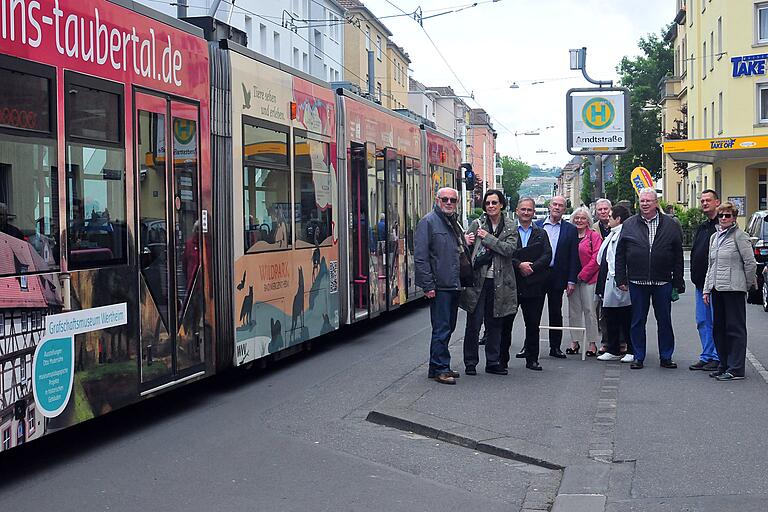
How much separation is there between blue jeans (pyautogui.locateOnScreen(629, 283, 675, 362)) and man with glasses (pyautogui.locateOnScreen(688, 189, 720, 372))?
0.30 m

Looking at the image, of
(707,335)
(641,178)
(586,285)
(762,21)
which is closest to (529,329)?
(586,285)

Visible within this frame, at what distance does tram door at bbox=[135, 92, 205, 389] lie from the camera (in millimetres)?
7523

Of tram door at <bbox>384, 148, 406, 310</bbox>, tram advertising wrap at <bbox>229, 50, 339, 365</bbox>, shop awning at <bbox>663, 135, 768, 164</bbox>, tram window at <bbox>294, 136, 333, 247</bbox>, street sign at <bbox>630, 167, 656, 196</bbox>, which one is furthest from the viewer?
shop awning at <bbox>663, 135, 768, 164</bbox>

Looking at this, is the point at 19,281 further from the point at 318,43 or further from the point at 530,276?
the point at 318,43

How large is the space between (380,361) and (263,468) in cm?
513

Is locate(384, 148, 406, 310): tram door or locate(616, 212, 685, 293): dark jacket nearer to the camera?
locate(616, 212, 685, 293): dark jacket

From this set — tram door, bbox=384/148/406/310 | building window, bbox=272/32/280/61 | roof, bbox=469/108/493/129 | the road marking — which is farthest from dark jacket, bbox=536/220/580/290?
roof, bbox=469/108/493/129

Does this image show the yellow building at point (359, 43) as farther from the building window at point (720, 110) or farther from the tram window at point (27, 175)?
the tram window at point (27, 175)

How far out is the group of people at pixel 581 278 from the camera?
981cm

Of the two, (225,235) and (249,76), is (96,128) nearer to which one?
(225,235)

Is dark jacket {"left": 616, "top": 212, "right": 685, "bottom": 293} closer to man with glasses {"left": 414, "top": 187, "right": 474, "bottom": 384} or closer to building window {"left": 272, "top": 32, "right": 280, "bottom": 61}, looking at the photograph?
man with glasses {"left": 414, "top": 187, "right": 474, "bottom": 384}

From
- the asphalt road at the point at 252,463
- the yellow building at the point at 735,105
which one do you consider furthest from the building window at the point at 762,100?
the asphalt road at the point at 252,463

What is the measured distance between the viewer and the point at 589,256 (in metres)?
11.7

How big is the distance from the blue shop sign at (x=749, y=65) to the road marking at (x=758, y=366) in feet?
105
